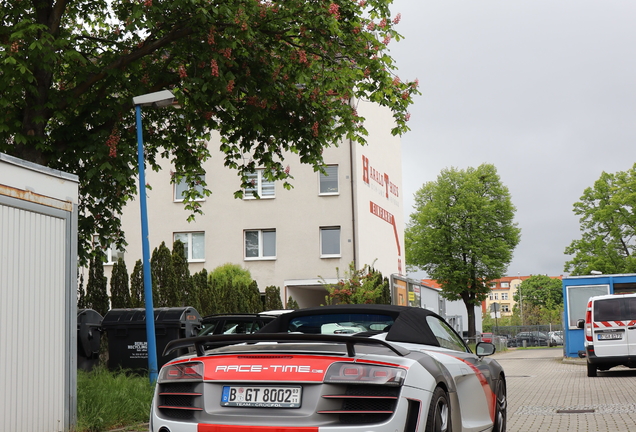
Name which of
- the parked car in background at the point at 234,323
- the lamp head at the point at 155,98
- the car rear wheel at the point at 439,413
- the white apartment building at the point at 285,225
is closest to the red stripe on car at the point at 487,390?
the car rear wheel at the point at 439,413

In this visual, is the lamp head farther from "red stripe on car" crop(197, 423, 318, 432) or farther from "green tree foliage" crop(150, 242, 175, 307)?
"green tree foliage" crop(150, 242, 175, 307)

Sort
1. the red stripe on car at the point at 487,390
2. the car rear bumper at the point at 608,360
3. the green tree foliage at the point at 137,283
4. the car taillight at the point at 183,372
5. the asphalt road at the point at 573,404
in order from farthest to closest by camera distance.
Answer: the green tree foliage at the point at 137,283 → the car rear bumper at the point at 608,360 → the asphalt road at the point at 573,404 → the red stripe on car at the point at 487,390 → the car taillight at the point at 183,372

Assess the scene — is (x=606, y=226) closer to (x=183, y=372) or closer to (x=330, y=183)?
(x=330, y=183)

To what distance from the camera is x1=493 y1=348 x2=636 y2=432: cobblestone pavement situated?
10257 millimetres

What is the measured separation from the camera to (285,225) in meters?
38.1

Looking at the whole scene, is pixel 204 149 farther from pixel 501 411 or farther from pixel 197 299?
pixel 501 411

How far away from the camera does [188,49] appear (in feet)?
47.5

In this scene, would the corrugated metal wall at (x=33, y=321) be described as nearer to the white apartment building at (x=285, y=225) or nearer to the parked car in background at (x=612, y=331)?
the parked car in background at (x=612, y=331)

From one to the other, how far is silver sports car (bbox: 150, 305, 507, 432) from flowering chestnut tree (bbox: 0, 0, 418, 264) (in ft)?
26.2

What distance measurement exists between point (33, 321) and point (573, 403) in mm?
8847

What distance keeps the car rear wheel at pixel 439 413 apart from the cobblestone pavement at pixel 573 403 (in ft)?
14.9

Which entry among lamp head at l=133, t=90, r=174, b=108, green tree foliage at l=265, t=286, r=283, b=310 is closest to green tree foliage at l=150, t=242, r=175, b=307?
green tree foliage at l=265, t=286, r=283, b=310

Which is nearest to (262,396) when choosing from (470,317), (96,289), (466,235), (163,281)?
(96,289)

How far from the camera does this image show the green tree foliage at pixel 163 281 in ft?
70.5
